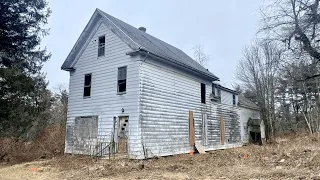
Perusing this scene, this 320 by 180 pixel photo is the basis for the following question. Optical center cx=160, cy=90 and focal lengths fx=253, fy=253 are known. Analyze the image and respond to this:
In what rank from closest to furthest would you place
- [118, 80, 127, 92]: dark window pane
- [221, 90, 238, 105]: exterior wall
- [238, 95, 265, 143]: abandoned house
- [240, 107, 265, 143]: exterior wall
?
[118, 80, 127, 92]: dark window pane < [221, 90, 238, 105]: exterior wall < [240, 107, 265, 143]: exterior wall < [238, 95, 265, 143]: abandoned house

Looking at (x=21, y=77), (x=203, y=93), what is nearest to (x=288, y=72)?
(x=203, y=93)

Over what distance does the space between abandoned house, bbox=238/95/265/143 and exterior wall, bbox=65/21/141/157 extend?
599 inches

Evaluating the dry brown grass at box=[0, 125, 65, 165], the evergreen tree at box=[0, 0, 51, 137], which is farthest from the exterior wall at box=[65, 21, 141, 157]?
the evergreen tree at box=[0, 0, 51, 137]

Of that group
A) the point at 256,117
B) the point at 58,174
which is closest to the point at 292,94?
the point at 256,117

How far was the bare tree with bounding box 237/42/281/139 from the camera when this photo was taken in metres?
29.0

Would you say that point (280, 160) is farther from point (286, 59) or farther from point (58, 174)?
point (58, 174)

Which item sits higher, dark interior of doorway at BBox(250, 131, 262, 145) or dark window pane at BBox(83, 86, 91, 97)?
dark window pane at BBox(83, 86, 91, 97)

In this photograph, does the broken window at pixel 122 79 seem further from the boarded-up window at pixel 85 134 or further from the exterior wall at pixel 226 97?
the exterior wall at pixel 226 97

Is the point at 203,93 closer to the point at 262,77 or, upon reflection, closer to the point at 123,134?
the point at 123,134

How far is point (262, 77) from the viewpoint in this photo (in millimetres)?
30625

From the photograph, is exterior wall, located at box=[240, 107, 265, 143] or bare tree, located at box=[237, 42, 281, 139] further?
bare tree, located at box=[237, 42, 281, 139]

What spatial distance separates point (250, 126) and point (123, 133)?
1778cm

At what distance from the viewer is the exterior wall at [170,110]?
13594mm

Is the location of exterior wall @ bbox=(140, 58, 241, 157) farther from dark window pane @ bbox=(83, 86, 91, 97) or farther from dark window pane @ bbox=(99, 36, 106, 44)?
dark window pane @ bbox=(83, 86, 91, 97)
